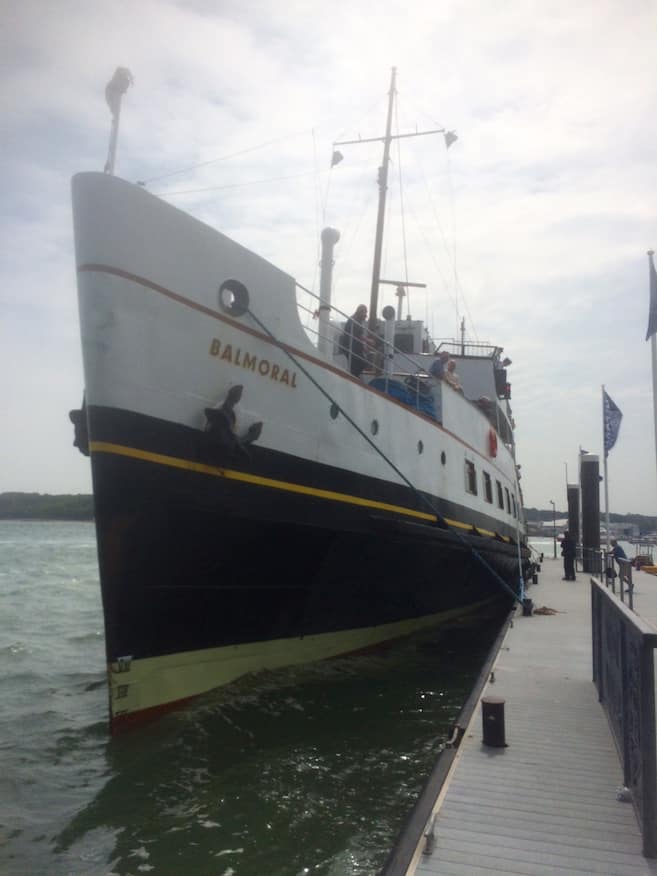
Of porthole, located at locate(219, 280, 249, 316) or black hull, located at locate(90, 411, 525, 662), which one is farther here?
porthole, located at locate(219, 280, 249, 316)

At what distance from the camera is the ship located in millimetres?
6395

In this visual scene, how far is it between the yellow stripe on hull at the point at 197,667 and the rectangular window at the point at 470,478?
4.00 metres

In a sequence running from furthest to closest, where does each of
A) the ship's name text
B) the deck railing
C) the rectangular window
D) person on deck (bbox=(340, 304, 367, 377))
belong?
the rectangular window < person on deck (bbox=(340, 304, 367, 377)) < the ship's name text < the deck railing

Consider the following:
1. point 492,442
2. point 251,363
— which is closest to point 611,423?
point 492,442

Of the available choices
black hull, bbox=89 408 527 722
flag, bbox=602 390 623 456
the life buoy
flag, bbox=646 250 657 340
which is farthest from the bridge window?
flag, bbox=602 390 623 456

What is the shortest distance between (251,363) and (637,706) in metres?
4.75

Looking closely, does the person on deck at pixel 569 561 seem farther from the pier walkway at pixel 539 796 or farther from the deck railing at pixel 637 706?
the deck railing at pixel 637 706

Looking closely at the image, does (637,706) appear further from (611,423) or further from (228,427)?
(611,423)

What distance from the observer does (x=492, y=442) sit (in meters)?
14.3

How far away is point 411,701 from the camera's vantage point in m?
8.40

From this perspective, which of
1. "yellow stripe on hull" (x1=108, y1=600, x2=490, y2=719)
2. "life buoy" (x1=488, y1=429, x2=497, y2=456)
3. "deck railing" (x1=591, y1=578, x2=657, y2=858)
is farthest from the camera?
"life buoy" (x1=488, y1=429, x2=497, y2=456)

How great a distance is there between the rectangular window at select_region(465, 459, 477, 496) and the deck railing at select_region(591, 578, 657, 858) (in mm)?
6680

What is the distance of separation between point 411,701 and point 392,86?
11204mm

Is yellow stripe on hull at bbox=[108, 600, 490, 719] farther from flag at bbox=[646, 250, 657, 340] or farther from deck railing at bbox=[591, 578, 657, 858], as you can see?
flag at bbox=[646, 250, 657, 340]
